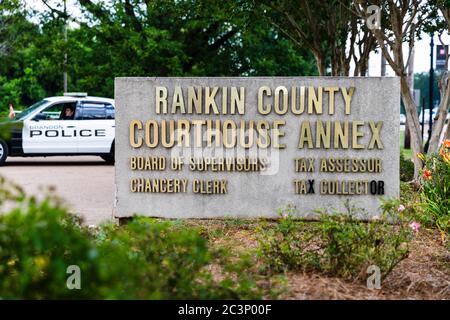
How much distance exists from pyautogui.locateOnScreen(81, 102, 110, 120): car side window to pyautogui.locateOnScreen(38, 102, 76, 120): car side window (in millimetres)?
318

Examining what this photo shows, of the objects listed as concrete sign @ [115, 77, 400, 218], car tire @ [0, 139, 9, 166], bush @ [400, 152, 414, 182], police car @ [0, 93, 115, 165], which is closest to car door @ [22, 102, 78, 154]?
police car @ [0, 93, 115, 165]

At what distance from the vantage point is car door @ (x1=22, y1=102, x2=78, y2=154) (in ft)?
60.6

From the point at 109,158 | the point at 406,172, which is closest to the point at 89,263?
the point at 406,172

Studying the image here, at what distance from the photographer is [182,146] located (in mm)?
8398

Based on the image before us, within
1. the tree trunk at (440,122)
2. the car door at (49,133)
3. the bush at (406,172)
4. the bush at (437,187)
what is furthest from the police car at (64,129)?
the bush at (437,187)

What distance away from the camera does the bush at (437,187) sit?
844 cm

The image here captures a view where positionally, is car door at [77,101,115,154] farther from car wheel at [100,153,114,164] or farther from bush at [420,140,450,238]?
bush at [420,140,450,238]

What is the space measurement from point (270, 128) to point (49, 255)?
4675 millimetres

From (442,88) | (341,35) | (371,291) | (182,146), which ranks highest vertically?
(341,35)

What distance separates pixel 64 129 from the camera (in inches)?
734

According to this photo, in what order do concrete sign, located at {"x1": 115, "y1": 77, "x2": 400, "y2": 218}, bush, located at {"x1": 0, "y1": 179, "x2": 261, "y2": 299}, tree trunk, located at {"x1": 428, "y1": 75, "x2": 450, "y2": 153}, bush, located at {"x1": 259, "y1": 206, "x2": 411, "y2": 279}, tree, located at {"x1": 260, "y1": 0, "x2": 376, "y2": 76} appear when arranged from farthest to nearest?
1. tree, located at {"x1": 260, "y1": 0, "x2": 376, "y2": 76}
2. tree trunk, located at {"x1": 428, "y1": 75, "x2": 450, "y2": 153}
3. concrete sign, located at {"x1": 115, "y1": 77, "x2": 400, "y2": 218}
4. bush, located at {"x1": 259, "y1": 206, "x2": 411, "y2": 279}
5. bush, located at {"x1": 0, "y1": 179, "x2": 261, "y2": 299}

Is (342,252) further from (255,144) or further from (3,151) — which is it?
(3,151)
